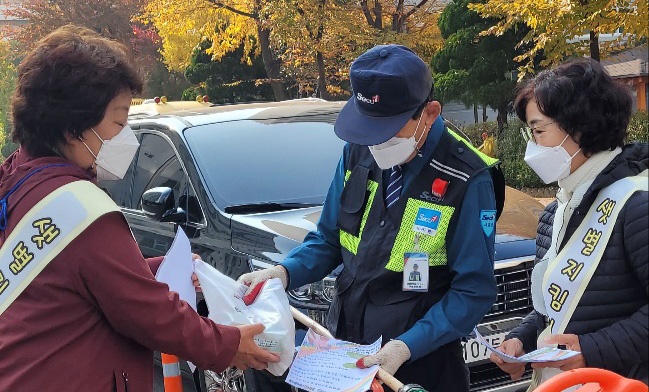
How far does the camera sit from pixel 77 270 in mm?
2047

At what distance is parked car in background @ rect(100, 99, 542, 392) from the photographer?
3936 mm

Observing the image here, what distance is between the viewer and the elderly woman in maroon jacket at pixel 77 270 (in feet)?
6.77

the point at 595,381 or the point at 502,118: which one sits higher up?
the point at 595,381

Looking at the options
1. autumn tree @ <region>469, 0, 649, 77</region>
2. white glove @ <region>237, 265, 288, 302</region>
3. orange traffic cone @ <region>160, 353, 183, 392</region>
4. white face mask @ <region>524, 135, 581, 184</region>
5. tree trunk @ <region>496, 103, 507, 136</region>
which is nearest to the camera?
white face mask @ <region>524, 135, 581, 184</region>

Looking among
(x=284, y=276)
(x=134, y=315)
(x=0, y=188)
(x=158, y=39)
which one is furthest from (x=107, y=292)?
(x=158, y=39)

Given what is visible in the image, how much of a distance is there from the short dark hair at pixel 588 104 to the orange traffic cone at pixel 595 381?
66 centimetres

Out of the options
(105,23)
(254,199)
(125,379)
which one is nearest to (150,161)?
(254,199)

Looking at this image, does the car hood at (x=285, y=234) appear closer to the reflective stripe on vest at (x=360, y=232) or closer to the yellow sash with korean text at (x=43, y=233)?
the reflective stripe on vest at (x=360, y=232)

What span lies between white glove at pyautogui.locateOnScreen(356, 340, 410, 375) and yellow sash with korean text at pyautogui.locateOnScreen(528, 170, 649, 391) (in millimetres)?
431

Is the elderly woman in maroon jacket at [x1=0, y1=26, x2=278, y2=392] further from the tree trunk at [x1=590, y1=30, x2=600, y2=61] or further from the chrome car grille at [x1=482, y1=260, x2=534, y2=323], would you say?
the tree trunk at [x1=590, y1=30, x2=600, y2=61]

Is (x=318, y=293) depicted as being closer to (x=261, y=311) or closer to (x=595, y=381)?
(x=261, y=311)

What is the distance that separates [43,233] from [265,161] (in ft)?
9.05

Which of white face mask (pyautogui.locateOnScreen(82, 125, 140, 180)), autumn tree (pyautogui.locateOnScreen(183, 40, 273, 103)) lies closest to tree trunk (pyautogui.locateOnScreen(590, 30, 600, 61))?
white face mask (pyautogui.locateOnScreen(82, 125, 140, 180))

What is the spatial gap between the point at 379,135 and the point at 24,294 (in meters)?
1.13
